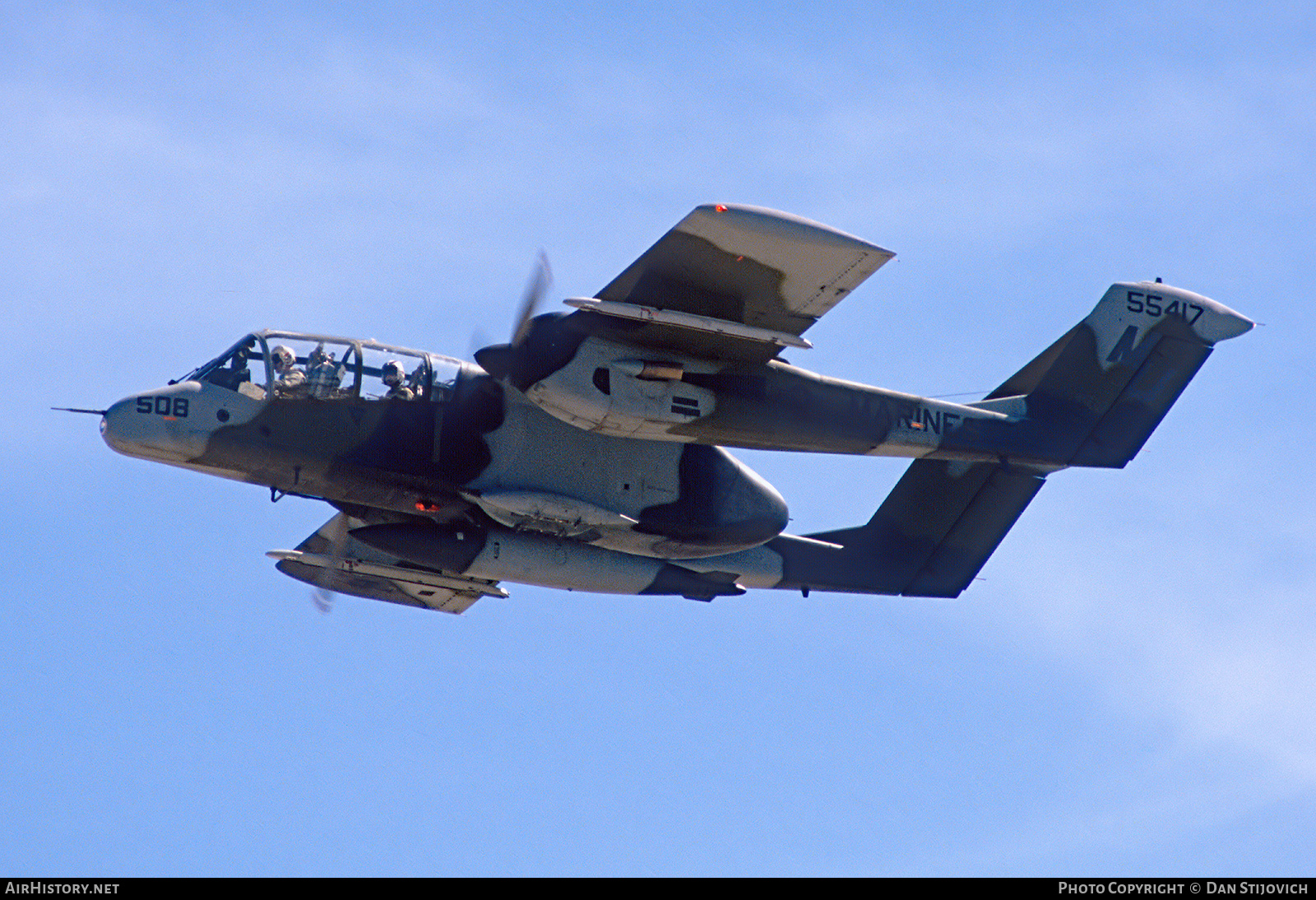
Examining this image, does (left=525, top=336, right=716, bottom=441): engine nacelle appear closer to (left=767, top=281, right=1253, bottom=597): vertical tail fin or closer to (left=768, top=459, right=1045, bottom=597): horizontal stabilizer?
(left=767, top=281, right=1253, bottom=597): vertical tail fin

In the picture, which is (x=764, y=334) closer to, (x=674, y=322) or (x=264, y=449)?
(x=674, y=322)

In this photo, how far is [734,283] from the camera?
1745 centimetres

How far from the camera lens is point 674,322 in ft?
57.2

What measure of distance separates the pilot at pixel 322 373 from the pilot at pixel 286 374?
0.10 meters

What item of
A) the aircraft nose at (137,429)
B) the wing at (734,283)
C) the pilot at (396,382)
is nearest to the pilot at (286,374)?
the pilot at (396,382)

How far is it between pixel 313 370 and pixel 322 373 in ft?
0.36

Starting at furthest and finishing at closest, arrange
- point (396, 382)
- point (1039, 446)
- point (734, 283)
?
point (1039, 446), point (396, 382), point (734, 283)

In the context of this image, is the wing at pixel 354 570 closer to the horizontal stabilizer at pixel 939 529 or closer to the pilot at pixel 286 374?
the pilot at pixel 286 374

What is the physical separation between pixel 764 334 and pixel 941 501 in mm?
6356

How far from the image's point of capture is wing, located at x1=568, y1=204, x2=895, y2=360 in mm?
16625

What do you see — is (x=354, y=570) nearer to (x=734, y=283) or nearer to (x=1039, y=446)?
(x=734, y=283)

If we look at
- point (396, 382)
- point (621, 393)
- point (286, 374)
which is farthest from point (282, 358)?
point (621, 393)

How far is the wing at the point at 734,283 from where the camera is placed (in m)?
16.6
